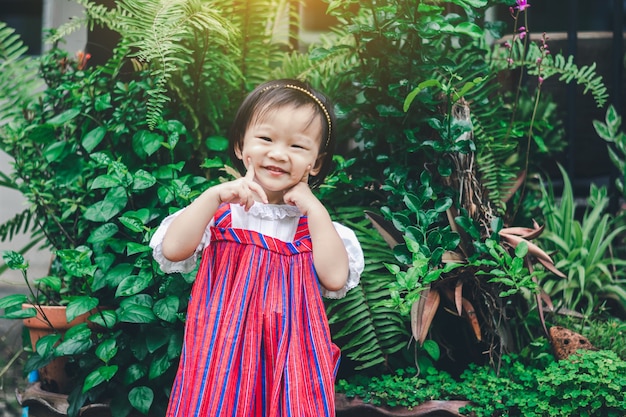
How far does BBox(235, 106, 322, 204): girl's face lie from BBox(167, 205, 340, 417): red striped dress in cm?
18

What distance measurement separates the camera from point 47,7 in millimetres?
3918

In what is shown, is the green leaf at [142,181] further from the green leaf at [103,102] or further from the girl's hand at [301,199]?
the girl's hand at [301,199]

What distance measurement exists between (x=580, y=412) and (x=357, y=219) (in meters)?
1.14

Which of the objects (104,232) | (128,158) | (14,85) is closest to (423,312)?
(104,232)

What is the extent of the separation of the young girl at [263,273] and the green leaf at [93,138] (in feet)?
2.54

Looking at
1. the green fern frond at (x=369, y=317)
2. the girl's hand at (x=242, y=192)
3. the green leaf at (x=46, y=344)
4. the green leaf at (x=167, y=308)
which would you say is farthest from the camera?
the green fern frond at (x=369, y=317)

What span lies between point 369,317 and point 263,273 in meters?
0.71

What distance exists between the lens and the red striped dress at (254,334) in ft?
6.06

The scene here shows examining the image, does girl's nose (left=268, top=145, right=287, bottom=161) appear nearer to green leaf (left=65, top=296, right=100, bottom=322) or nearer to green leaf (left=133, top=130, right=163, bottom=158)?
green leaf (left=133, top=130, right=163, bottom=158)

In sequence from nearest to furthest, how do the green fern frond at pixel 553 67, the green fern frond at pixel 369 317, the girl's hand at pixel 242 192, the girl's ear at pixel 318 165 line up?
the girl's hand at pixel 242 192 < the girl's ear at pixel 318 165 < the green fern frond at pixel 369 317 < the green fern frond at pixel 553 67

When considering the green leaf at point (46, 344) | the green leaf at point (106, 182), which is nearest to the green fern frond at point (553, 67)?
the green leaf at point (106, 182)

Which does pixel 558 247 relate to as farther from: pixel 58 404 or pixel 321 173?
pixel 58 404

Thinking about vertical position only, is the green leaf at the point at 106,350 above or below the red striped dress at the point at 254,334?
below

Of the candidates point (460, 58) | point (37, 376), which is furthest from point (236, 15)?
point (37, 376)
